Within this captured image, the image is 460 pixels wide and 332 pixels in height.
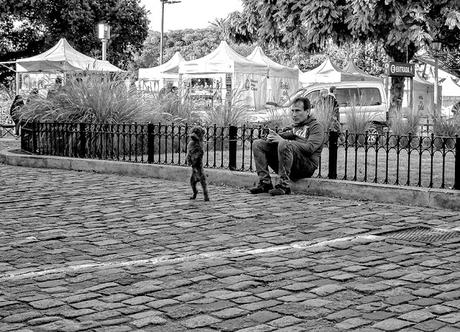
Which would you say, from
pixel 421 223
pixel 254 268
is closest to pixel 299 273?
pixel 254 268

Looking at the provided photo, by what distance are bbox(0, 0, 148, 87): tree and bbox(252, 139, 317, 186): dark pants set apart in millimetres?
33879

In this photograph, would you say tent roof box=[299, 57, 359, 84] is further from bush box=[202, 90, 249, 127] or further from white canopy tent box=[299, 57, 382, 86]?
bush box=[202, 90, 249, 127]

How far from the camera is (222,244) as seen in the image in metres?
7.02

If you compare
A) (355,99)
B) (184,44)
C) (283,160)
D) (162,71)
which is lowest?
(283,160)

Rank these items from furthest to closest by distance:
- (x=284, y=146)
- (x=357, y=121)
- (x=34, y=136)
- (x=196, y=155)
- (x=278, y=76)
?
(x=278, y=76), (x=357, y=121), (x=34, y=136), (x=284, y=146), (x=196, y=155)

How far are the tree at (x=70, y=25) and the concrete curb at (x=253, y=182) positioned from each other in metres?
28.6

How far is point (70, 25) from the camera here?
142 feet

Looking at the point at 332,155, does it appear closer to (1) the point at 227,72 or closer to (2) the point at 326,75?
(1) the point at 227,72

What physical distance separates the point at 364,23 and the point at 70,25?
2412 centimetres

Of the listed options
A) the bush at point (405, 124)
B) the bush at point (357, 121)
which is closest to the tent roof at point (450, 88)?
the bush at point (405, 124)

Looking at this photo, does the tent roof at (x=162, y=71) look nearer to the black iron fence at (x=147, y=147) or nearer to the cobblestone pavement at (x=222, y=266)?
the black iron fence at (x=147, y=147)

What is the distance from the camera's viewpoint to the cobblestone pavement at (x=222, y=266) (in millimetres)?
4719

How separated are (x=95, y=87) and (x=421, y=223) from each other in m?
8.78

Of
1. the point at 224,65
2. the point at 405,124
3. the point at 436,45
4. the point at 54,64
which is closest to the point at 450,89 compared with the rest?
the point at 224,65
